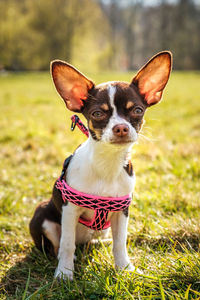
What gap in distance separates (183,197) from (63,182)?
138 cm

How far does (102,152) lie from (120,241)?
2.10 feet

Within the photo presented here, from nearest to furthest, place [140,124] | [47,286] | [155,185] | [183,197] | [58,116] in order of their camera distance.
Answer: [47,286]
[140,124]
[183,197]
[155,185]
[58,116]

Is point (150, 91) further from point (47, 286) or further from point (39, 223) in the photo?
point (47, 286)

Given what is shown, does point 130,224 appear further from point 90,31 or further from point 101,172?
point 90,31

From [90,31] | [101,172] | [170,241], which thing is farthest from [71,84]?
[90,31]

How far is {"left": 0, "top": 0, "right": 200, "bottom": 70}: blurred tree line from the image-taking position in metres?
29.5

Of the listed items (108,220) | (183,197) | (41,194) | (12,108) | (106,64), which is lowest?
(106,64)

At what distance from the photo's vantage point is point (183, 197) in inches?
122

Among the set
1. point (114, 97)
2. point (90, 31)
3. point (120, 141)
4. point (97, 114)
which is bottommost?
point (90, 31)

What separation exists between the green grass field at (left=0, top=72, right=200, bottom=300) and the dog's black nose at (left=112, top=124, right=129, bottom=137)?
0.45 metres

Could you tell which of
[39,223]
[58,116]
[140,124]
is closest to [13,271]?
[39,223]

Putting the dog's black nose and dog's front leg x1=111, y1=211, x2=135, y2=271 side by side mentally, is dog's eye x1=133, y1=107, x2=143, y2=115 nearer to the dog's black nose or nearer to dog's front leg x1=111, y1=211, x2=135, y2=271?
the dog's black nose

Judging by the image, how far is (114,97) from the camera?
2033mm

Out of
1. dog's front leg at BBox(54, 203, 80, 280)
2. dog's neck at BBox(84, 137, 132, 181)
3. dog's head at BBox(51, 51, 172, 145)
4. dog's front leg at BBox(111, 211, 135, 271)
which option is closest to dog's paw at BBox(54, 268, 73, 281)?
dog's front leg at BBox(54, 203, 80, 280)
